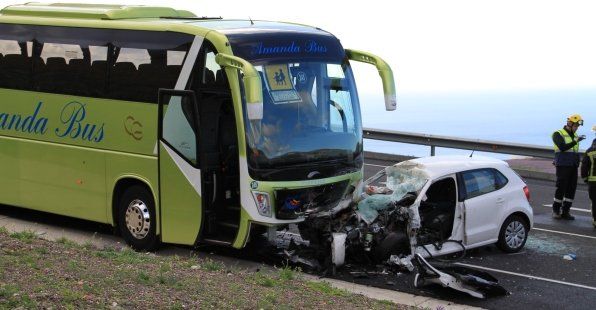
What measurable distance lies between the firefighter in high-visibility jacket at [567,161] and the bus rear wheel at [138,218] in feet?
25.5

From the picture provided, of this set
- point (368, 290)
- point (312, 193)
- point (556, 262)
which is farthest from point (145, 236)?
point (556, 262)

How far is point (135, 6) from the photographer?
14352 mm

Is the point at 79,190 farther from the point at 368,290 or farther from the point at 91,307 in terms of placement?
the point at 91,307

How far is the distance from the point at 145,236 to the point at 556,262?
604cm

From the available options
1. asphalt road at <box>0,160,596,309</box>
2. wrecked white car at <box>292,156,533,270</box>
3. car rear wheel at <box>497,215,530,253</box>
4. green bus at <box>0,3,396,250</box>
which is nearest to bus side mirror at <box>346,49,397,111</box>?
green bus at <box>0,3,396,250</box>

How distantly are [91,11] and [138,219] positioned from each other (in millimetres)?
3492

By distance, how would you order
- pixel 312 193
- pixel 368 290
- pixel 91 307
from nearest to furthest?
1. pixel 91 307
2. pixel 368 290
3. pixel 312 193

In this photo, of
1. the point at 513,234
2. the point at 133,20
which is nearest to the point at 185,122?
the point at 133,20

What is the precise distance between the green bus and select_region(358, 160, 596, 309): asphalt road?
1826 mm

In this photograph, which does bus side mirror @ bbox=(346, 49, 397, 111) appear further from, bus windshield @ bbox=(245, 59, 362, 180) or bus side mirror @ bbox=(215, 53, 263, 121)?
bus side mirror @ bbox=(215, 53, 263, 121)

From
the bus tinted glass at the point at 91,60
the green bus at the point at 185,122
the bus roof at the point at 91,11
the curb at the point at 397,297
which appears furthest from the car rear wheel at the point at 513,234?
the bus roof at the point at 91,11

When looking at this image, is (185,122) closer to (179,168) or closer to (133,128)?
(179,168)

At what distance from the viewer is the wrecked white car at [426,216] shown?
12281 millimetres

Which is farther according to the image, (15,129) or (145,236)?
(15,129)
